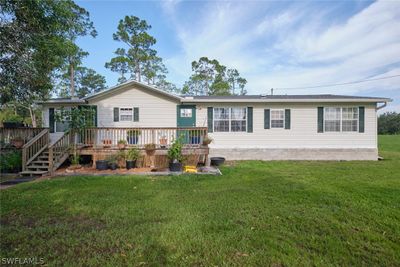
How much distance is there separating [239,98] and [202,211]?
848cm

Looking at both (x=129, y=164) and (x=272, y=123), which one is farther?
(x=272, y=123)

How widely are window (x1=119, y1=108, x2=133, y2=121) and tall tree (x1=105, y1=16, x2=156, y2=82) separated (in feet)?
49.4

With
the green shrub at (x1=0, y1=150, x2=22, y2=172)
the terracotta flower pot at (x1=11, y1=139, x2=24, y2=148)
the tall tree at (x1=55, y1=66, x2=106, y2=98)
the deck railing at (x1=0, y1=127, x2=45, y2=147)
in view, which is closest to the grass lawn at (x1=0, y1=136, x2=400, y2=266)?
the green shrub at (x1=0, y1=150, x2=22, y2=172)

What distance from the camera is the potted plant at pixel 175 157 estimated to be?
333 inches

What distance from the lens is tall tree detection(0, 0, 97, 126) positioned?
23.5 feet

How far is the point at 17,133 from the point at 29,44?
14.3 feet

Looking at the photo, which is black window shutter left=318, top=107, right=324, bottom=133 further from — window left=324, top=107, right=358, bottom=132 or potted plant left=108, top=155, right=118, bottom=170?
potted plant left=108, top=155, right=118, bottom=170

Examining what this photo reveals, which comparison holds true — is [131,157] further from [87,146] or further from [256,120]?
[256,120]

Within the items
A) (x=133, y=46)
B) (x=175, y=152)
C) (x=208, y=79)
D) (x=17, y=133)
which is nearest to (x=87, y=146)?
(x=17, y=133)

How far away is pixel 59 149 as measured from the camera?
8.90m

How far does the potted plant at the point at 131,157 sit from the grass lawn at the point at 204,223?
97.1 inches

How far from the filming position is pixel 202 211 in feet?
14.2

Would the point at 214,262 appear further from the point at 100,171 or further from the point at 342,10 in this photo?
the point at 342,10

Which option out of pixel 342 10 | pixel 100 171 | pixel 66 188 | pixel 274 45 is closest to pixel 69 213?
pixel 66 188
